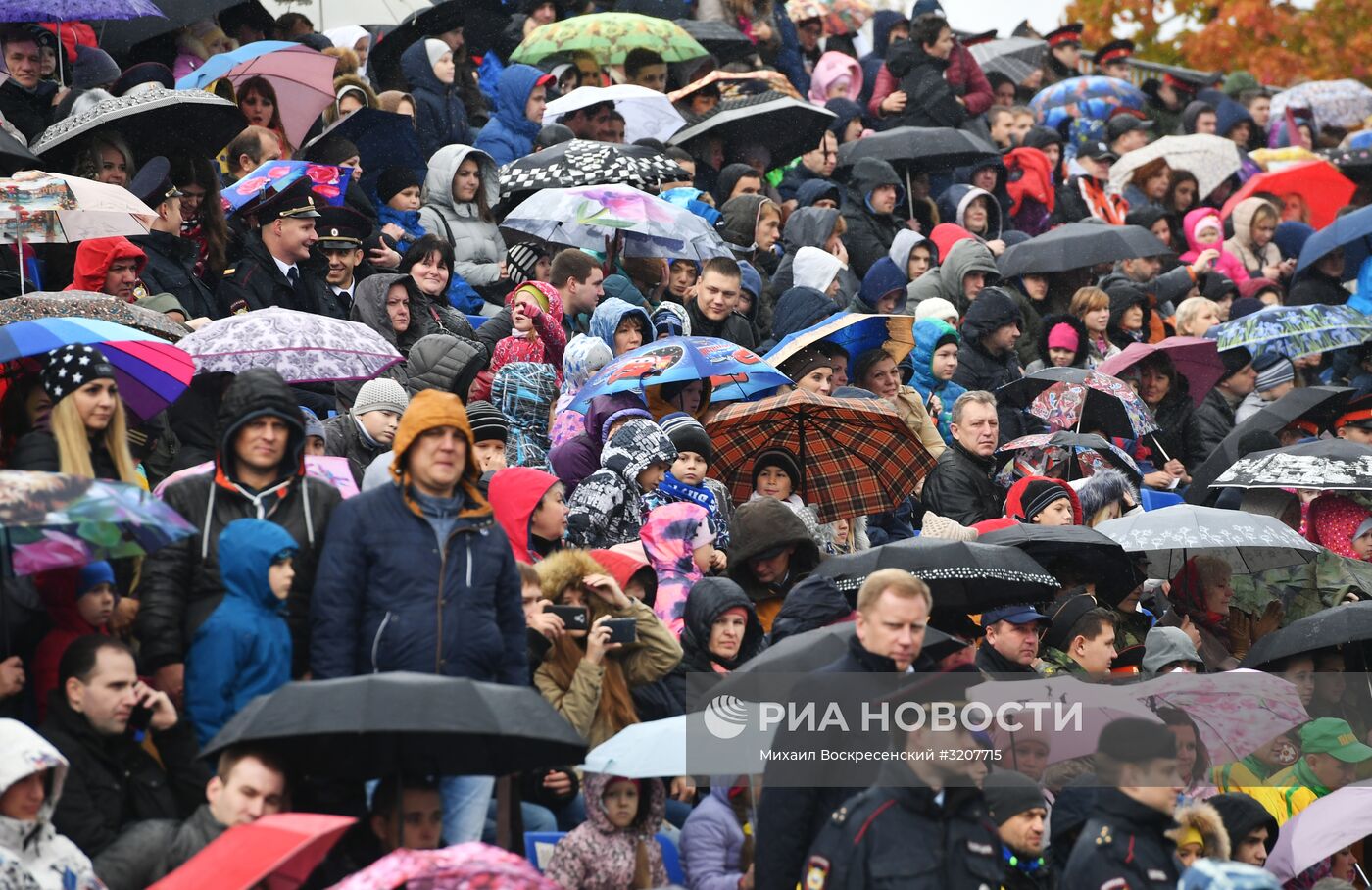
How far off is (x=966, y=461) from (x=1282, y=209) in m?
10.3

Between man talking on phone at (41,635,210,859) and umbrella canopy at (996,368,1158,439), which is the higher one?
man talking on phone at (41,635,210,859)

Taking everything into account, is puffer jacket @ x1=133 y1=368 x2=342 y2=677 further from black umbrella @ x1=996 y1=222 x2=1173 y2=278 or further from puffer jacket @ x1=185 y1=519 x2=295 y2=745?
black umbrella @ x1=996 y1=222 x2=1173 y2=278

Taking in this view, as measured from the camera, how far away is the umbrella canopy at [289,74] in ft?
48.7

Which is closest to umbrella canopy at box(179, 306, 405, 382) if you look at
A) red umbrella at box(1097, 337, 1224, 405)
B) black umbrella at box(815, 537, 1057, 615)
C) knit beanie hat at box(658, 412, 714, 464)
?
knit beanie hat at box(658, 412, 714, 464)

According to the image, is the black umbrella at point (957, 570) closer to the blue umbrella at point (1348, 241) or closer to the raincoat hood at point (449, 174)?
the raincoat hood at point (449, 174)

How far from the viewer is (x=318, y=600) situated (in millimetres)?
7516

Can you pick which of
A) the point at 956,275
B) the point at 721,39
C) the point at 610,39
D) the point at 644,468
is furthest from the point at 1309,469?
the point at 721,39

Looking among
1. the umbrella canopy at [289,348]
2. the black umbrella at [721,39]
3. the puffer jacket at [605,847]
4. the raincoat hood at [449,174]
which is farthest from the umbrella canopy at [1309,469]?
the black umbrella at [721,39]

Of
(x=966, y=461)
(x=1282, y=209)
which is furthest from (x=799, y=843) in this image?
(x=1282, y=209)

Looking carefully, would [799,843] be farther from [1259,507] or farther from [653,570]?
[1259,507]

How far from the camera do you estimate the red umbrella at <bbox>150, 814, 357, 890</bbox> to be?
642cm

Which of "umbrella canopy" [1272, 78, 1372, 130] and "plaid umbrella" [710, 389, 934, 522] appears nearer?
"plaid umbrella" [710, 389, 934, 522]

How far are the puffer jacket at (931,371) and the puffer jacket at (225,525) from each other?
22.4 ft

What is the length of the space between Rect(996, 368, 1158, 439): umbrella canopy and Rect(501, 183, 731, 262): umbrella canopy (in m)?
2.19
